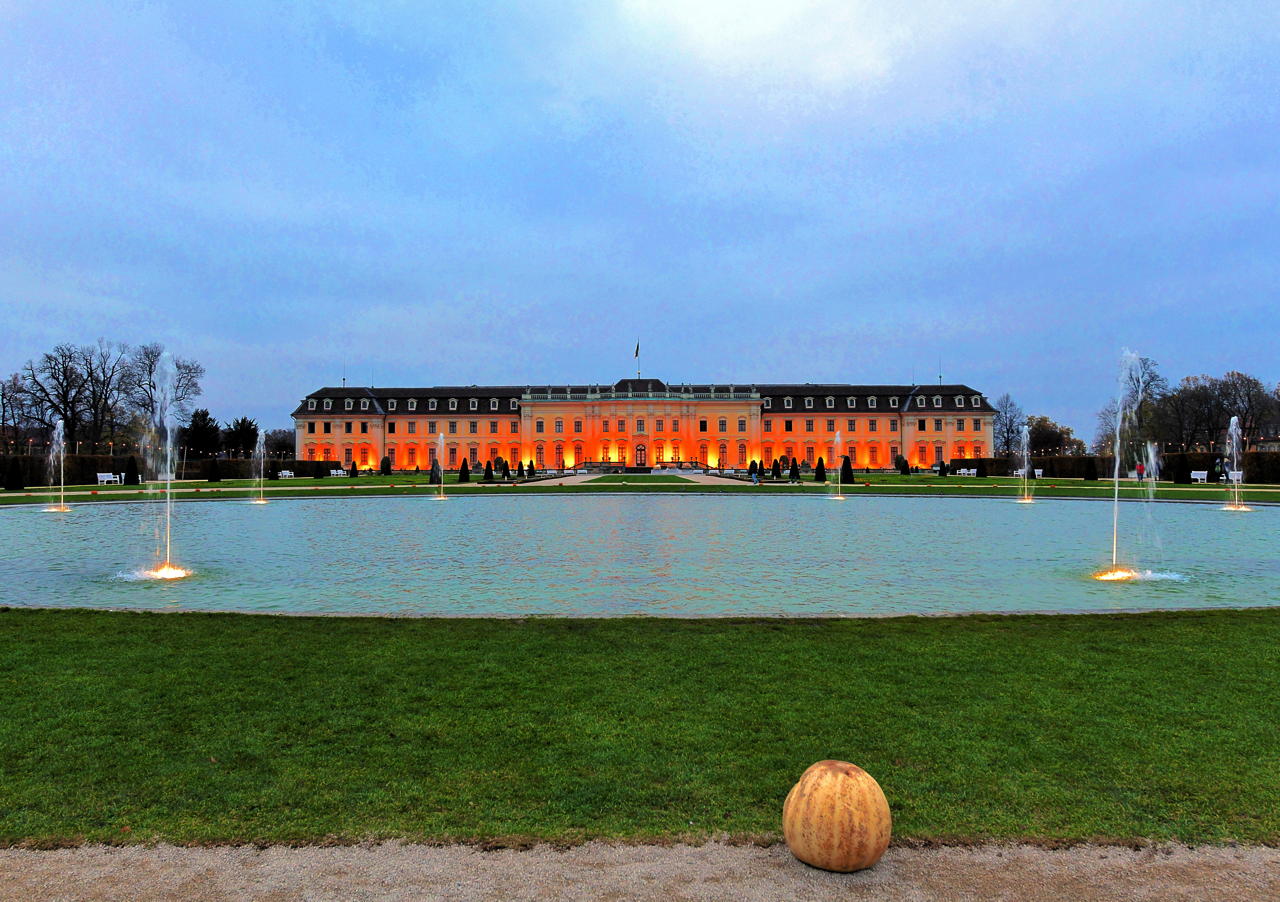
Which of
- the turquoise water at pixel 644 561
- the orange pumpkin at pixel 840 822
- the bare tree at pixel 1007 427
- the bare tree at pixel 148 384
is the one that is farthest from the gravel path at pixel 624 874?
the bare tree at pixel 1007 427

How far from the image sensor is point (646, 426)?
282 ft

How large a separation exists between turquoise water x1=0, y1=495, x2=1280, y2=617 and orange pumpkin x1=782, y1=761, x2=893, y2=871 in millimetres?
4909

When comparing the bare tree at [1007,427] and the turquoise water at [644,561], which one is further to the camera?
the bare tree at [1007,427]

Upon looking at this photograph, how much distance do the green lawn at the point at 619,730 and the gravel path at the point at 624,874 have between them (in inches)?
5.1

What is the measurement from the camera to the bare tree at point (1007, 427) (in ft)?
306

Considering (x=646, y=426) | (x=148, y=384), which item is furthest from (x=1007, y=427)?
(x=148, y=384)

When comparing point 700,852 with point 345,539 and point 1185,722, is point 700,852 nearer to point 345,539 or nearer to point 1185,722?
point 1185,722

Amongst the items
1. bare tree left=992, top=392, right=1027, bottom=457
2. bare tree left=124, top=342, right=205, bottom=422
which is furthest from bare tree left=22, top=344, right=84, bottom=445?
bare tree left=992, top=392, right=1027, bottom=457

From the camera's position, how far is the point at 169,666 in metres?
5.91

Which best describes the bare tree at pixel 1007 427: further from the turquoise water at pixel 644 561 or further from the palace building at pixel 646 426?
the turquoise water at pixel 644 561

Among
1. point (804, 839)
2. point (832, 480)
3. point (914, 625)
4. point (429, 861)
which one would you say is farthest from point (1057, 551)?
point (832, 480)

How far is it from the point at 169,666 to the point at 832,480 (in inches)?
1761

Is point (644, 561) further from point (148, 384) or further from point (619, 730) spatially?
point (148, 384)

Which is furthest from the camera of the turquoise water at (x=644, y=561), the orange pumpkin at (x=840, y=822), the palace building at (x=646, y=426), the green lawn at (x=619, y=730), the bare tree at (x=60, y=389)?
the palace building at (x=646, y=426)
